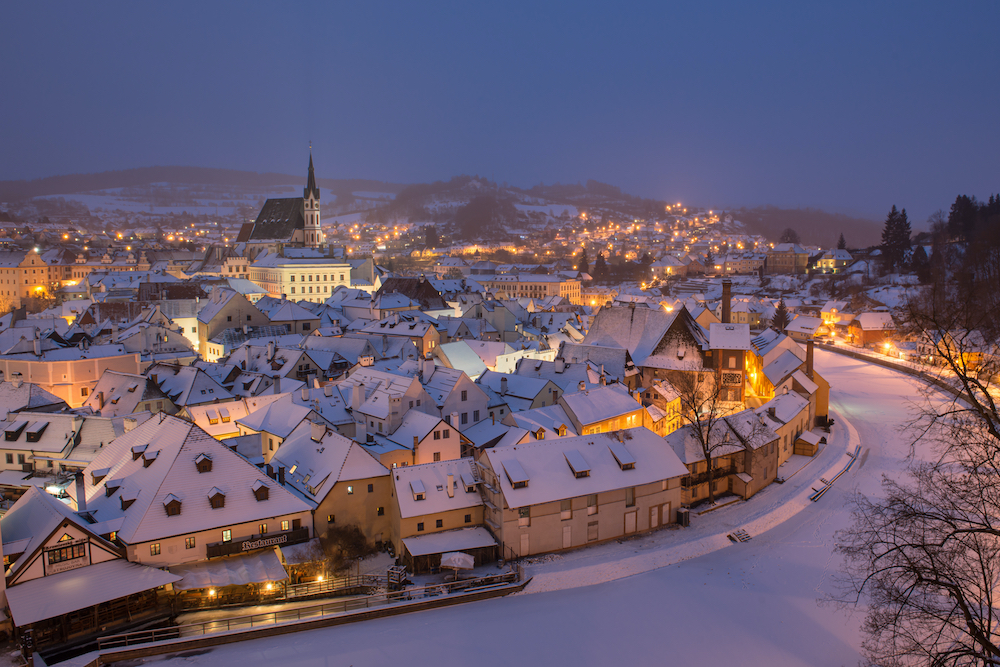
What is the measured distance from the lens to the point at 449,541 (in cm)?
2341

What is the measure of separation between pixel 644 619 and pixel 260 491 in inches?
528

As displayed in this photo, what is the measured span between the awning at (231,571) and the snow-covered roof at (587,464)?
26.2ft

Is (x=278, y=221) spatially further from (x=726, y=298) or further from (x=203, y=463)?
(x=203, y=463)

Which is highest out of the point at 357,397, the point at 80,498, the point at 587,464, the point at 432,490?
the point at 357,397

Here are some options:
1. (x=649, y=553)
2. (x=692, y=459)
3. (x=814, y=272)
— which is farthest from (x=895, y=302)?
(x=649, y=553)

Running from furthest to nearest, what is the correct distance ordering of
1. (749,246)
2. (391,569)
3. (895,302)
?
1. (749,246)
2. (895,302)
3. (391,569)

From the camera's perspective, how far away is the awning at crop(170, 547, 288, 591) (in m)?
20.2

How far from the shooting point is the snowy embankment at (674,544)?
74.4 feet

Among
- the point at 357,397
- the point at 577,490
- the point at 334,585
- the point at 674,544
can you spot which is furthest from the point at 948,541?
the point at 357,397

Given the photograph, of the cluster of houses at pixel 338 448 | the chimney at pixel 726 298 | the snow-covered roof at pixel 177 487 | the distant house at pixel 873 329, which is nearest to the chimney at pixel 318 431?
the cluster of houses at pixel 338 448

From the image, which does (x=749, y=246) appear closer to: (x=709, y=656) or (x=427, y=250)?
(x=427, y=250)

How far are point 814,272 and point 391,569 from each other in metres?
107

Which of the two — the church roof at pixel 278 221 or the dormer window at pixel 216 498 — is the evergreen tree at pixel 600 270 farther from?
the dormer window at pixel 216 498

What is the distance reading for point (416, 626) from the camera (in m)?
19.6
